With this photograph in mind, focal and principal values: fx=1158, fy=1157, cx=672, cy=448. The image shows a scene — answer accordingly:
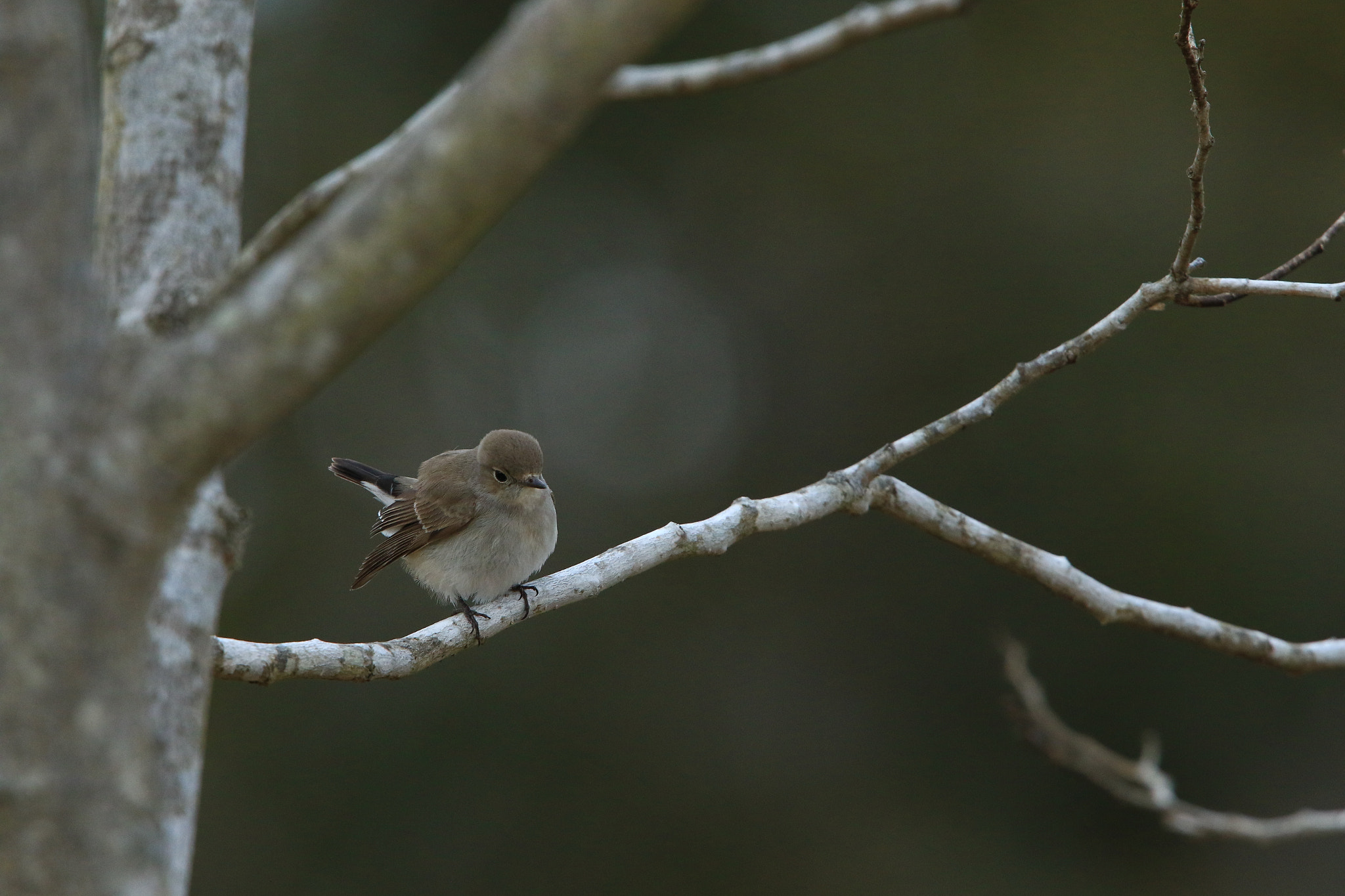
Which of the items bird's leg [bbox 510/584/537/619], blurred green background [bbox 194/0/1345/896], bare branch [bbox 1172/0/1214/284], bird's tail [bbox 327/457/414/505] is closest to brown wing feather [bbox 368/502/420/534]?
bird's tail [bbox 327/457/414/505]

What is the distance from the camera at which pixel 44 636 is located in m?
1.28

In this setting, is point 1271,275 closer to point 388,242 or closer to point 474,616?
point 474,616

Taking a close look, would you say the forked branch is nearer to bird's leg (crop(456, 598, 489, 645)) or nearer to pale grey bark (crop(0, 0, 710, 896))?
bird's leg (crop(456, 598, 489, 645))

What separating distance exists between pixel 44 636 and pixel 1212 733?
34.0 feet

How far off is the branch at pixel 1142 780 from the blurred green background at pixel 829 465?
503 cm

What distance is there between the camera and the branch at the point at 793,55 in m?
2.94

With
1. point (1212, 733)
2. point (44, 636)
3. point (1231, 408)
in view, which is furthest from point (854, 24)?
point (1212, 733)

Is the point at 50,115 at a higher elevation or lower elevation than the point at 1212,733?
lower

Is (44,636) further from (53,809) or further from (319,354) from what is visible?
(319,354)

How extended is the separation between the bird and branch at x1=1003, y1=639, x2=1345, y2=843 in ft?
A: 6.76

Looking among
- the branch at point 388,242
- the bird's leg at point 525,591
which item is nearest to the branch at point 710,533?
the bird's leg at point 525,591

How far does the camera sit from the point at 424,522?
209 inches

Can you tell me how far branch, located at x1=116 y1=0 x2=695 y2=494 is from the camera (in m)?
1.25

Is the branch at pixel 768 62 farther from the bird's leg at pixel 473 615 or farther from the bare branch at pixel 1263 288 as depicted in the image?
the bird's leg at pixel 473 615
